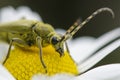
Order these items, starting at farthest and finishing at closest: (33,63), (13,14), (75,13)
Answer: (75,13)
(13,14)
(33,63)

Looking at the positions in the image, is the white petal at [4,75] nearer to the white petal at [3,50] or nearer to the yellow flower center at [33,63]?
the yellow flower center at [33,63]

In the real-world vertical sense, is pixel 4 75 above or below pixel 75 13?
below

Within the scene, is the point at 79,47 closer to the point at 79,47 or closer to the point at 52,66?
the point at 79,47

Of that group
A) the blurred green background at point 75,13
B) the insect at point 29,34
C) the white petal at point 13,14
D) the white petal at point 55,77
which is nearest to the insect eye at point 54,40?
the insect at point 29,34

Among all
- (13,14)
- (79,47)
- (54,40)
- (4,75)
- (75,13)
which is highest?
(75,13)

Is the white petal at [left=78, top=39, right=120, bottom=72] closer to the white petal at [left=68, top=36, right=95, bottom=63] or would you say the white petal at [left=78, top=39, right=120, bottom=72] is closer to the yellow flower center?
the white petal at [left=68, top=36, right=95, bottom=63]

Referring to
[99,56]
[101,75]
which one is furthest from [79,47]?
[101,75]
